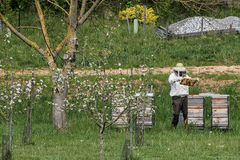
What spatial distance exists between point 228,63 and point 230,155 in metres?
13.8

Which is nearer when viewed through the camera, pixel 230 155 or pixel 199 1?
pixel 230 155

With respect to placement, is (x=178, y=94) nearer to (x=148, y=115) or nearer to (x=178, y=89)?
(x=178, y=89)

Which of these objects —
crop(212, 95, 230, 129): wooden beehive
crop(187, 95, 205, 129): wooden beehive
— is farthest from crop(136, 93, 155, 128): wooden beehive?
crop(212, 95, 230, 129): wooden beehive

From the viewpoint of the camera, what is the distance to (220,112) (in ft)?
60.3

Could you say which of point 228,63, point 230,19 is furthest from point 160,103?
point 230,19

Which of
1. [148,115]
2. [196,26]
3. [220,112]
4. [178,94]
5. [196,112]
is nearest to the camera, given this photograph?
[148,115]

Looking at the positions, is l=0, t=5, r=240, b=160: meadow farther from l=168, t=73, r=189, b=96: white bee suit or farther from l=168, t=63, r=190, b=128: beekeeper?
l=168, t=73, r=189, b=96: white bee suit

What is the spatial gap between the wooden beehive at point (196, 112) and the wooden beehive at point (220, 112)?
11.2 inches

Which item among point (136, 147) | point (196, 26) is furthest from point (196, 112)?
point (196, 26)

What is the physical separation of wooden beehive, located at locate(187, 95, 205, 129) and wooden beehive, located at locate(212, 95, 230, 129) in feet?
0.94

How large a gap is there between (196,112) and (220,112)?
1.88 feet

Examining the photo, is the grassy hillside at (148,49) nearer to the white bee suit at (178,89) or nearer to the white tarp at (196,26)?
the white tarp at (196,26)

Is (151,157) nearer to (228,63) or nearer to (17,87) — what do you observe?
(17,87)

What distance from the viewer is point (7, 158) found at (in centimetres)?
1257
